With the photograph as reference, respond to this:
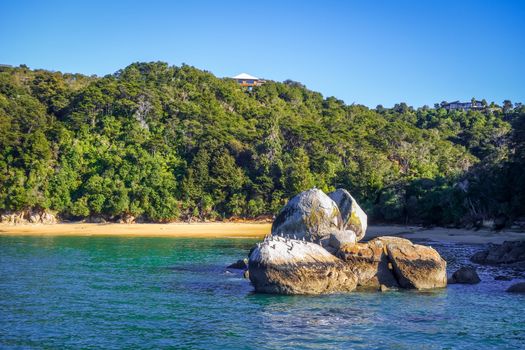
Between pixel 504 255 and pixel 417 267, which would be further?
pixel 504 255

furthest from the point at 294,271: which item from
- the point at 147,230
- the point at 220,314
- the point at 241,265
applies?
the point at 147,230

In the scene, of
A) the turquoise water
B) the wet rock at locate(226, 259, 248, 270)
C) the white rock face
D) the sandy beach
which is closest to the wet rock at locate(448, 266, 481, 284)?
the turquoise water

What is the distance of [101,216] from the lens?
6109 cm

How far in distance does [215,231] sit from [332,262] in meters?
35.4

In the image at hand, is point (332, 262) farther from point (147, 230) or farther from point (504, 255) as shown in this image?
point (147, 230)

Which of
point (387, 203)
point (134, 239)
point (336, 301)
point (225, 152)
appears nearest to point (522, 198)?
point (387, 203)

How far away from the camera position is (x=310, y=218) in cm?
2581

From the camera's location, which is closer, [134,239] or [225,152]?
[134,239]

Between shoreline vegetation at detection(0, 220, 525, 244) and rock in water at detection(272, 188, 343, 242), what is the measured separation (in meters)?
19.6

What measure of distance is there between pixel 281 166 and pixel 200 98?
68.0ft

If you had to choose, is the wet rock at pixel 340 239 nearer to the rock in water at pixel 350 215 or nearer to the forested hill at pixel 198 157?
the rock in water at pixel 350 215

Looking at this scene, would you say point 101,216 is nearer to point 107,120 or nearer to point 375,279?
point 107,120

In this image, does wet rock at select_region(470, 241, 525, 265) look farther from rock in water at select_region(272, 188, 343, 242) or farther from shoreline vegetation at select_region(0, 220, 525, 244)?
shoreline vegetation at select_region(0, 220, 525, 244)

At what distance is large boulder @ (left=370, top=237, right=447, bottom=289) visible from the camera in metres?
21.6
